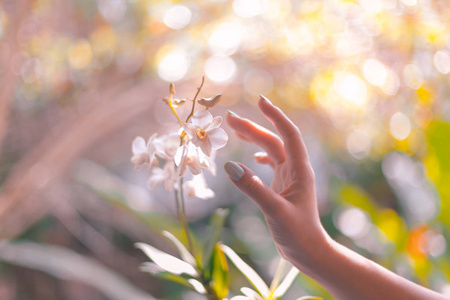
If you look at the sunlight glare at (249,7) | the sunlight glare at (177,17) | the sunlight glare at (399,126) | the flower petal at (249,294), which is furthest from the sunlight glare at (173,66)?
the flower petal at (249,294)

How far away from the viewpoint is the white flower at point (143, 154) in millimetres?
318

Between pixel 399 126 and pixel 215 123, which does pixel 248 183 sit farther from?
pixel 399 126

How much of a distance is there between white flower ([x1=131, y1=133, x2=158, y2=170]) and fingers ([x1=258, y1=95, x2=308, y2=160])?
0.34 feet

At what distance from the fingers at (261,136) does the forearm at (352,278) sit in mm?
103

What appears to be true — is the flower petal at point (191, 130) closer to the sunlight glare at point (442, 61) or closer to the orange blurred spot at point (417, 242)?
the sunlight glare at point (442, 61)

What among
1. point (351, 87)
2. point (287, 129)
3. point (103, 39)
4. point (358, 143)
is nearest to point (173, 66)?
point (103, 39)

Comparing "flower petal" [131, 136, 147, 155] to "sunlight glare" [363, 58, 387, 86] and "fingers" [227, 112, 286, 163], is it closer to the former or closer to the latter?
"fingers" [227, 112, 286, 163]

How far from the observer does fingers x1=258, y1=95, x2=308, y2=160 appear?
32 centimetres

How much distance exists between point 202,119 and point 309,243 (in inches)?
5.4

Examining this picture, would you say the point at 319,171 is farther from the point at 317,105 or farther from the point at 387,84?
the point at 387,84

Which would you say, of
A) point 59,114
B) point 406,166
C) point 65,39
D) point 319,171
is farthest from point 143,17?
point 319,171

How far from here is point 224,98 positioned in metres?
1.34

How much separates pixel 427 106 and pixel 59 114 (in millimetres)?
1206

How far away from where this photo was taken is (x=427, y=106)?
900 millimetres
